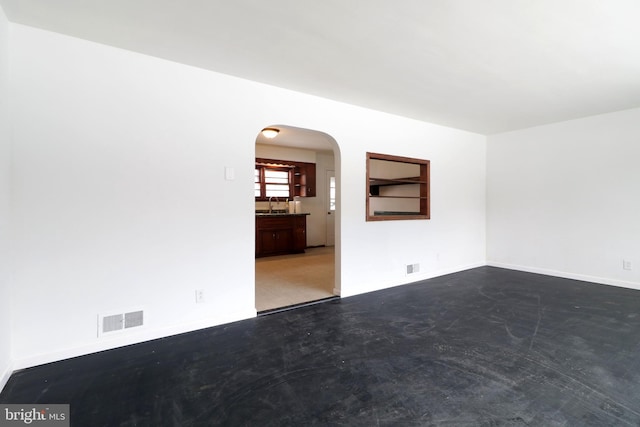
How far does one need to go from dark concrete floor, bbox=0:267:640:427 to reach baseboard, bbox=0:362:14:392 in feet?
0.13

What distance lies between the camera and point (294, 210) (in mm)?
7465

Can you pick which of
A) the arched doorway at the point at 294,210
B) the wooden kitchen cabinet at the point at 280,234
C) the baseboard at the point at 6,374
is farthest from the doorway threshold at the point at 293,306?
the wooden kitchen cabinet at the point at 280,234

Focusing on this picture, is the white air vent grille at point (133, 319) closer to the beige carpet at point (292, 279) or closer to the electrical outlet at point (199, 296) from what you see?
the electrical outlet at point (199, 296)

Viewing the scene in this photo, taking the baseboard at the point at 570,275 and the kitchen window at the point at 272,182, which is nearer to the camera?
the baseboard at the point at 570,275

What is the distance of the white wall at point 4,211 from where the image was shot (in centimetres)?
185

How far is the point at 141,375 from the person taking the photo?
6.48ft

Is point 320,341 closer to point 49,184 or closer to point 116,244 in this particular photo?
point 116,244

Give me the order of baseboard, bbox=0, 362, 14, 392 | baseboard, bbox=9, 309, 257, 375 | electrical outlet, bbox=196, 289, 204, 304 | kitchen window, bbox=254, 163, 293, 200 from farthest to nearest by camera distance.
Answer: kitchen window, bbox=254, 163, 293, 200
electrical outlet, bbox=196, 289, 204, 304
baseboard, bbox=9, 309, 257, 375
baseboard, bbox=0, 362, 14, 392

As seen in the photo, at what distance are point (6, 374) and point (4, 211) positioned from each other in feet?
3.54

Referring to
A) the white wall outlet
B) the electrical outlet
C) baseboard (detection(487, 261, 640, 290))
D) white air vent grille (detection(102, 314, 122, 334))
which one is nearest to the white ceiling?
the electrical outlet

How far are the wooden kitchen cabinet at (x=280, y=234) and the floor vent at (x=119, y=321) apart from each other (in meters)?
3.94

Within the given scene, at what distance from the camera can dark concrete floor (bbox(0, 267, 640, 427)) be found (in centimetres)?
161

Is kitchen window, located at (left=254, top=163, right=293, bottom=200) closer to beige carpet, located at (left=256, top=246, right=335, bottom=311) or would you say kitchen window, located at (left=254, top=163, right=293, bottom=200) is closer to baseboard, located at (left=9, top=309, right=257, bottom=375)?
beige carpet, located at (left=256, top=246, right=335, bottom=311)

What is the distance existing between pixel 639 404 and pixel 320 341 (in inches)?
79.6
